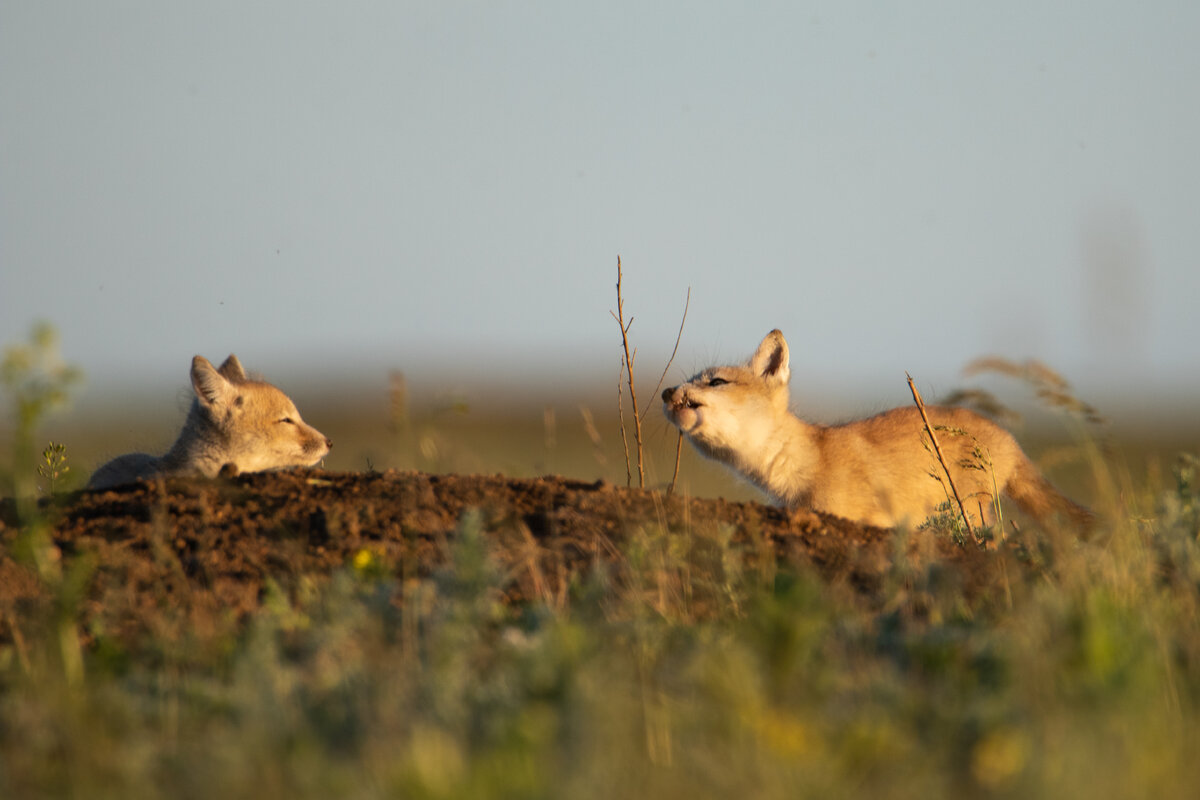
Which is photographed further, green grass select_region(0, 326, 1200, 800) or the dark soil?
the dark soil

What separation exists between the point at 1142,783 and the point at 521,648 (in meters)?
1.85

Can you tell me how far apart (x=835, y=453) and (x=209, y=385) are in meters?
5.18

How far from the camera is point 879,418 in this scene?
30.4 feet

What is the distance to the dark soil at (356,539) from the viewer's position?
4.48 metres

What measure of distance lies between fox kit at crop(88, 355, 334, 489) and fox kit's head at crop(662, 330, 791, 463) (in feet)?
11.0

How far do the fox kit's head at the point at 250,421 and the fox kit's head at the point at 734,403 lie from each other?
10.9 ft

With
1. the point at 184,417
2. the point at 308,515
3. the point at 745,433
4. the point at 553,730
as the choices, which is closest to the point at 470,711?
the point at 553,730

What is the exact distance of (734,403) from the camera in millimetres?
8359

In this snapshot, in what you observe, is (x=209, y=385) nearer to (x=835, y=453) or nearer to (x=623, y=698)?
(x=835, y=453)

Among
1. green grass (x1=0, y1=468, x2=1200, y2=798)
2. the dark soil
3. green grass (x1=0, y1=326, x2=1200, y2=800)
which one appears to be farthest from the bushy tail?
green grass (x1=0, y1=468, x2=1200, y2=798)

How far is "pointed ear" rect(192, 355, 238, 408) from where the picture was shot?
8.79 m

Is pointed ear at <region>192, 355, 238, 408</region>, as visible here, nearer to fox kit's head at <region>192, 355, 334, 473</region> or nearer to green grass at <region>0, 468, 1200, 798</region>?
fox kit's head at <region>192, 355, 334, 473</region>

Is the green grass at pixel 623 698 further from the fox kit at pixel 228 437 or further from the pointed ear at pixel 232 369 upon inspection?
the pointed ear at pixel 232 369

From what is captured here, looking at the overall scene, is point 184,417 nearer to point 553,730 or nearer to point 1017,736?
point 553,730
